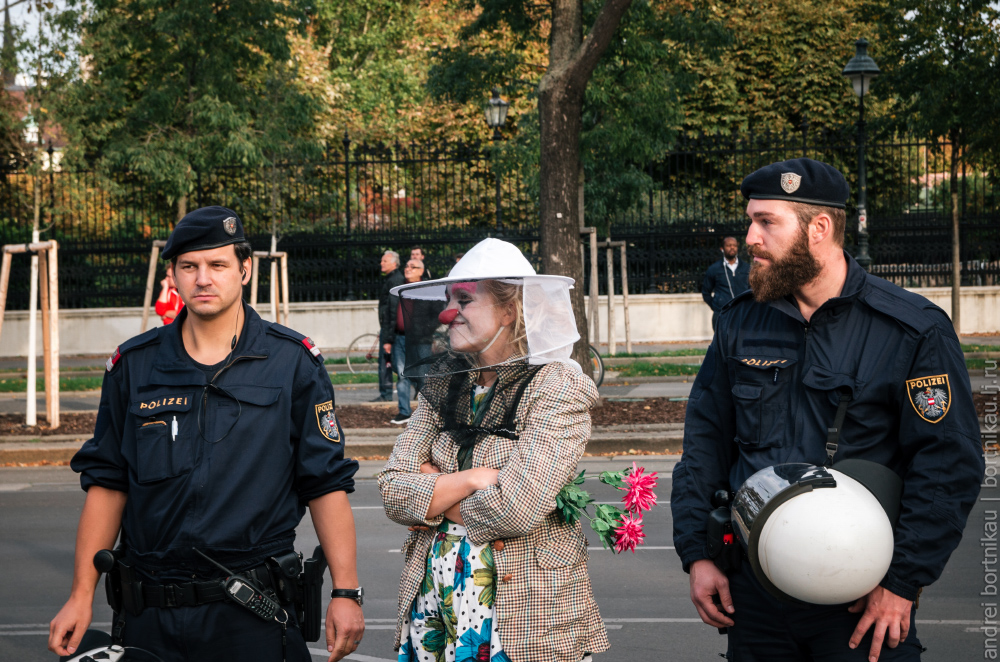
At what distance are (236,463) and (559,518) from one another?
935 millimetres

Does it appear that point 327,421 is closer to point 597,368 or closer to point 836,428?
point 836,428

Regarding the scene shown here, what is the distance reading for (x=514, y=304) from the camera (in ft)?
9.70

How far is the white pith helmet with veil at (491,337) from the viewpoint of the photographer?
294cm

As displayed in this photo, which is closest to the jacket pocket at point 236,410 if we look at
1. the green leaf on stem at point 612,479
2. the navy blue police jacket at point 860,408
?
the green leaf on stem at point 612,479

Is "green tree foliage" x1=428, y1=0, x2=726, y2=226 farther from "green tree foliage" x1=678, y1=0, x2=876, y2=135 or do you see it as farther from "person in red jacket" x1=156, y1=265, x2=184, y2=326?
"green tree foliage" x1=678, y1=0, x2=876, y2=135

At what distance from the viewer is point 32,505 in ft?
29.0

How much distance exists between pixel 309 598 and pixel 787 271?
5.33 feet

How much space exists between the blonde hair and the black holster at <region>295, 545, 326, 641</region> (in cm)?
86

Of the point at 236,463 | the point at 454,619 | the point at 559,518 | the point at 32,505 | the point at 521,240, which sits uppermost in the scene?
the point at 521,240

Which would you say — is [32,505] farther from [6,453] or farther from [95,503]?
[95,503]

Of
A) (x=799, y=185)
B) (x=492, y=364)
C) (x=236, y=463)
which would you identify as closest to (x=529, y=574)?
(x=492, y=364)

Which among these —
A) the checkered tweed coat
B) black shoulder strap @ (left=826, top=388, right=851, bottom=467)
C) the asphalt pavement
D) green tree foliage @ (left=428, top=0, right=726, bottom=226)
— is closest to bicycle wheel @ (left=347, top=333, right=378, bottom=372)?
green tree foliage @ (left=428, top=0, right=726, bottom=226)

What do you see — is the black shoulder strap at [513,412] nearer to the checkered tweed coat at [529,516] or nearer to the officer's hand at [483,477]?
the checkered tweed coat at [529,516]

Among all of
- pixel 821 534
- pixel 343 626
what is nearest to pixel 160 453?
pixel 343 626
